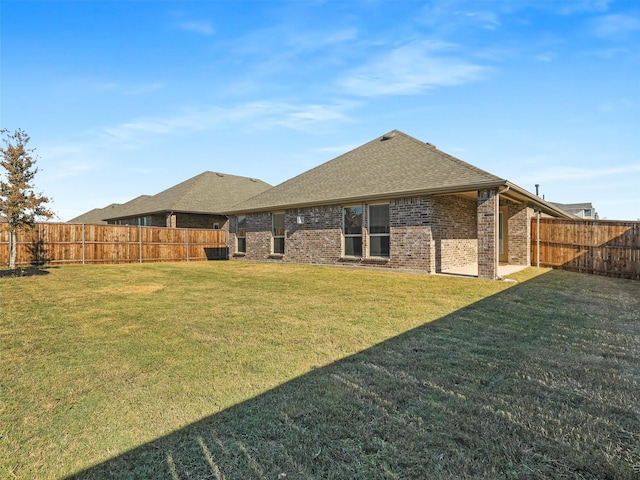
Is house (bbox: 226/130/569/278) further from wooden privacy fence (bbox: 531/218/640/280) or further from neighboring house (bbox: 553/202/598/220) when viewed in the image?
neighboring house (bbox: 553/202/598/220)

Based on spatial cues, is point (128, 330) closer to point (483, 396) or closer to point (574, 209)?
point (483, 396)

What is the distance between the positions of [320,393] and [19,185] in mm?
12408

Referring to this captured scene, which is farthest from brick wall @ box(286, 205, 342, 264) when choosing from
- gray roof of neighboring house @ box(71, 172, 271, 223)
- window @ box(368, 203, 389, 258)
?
gray roof of neighboring house @ box(71, 172, 271, 223)

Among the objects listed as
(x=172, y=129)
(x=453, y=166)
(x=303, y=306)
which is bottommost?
(x=303, y=306)

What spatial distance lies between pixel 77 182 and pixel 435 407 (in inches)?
717

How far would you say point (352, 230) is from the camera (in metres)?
13.4

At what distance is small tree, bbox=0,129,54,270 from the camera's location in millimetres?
10203

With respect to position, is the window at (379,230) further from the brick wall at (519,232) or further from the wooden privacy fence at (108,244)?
the wooden privacy fence at (108,244)

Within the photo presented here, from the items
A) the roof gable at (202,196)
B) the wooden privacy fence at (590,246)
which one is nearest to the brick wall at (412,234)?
the wooden privacy fence at (590,246)

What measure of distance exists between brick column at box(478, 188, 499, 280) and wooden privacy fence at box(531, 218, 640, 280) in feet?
15.5

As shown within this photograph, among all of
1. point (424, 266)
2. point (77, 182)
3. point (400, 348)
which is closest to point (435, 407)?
point (400, 348)

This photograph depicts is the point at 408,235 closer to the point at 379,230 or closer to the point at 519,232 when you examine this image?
the point at 379,230

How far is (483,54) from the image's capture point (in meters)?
9.96

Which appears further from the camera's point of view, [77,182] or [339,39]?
[77,182]
